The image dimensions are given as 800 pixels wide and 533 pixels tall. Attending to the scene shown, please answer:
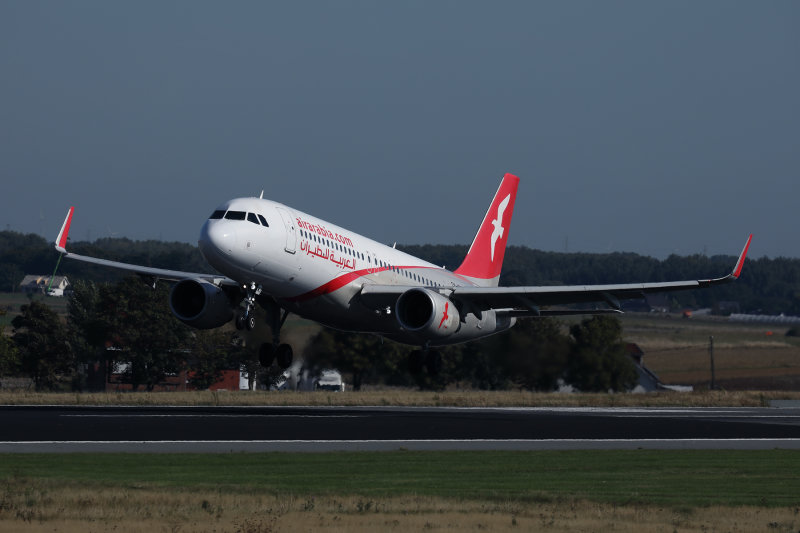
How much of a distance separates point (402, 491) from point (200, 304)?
2391cm

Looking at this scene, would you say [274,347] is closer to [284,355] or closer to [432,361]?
[284,355]

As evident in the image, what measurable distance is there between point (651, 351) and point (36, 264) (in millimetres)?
106108

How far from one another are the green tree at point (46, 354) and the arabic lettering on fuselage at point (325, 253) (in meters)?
48.1

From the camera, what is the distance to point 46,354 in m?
87.5

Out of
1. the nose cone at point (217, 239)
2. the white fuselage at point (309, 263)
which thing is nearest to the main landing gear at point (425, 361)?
the white fuselage at point (309, 263)

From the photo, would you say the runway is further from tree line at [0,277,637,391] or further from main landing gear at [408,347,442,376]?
tree line at [0,277,637,391]

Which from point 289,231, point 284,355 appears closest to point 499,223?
point 284,355

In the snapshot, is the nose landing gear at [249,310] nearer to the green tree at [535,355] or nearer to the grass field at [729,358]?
the green tree at [535,355]

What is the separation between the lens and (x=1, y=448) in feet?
98.2

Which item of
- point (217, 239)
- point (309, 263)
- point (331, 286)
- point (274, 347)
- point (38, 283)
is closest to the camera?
point (217, 239)

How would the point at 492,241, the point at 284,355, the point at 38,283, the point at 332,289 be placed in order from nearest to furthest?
the point at 332,289 < the point at 284,355 < the point at 492,241 < the point at 38,283

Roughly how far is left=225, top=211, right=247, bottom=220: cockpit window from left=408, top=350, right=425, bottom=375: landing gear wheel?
12157 millimetres

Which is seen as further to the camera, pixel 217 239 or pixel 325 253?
pixel 325 253

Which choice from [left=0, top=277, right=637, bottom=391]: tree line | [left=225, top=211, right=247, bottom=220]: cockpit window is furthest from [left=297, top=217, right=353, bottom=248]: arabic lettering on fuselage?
[left=0, top=277, right=637, bottom=391]: tree line
